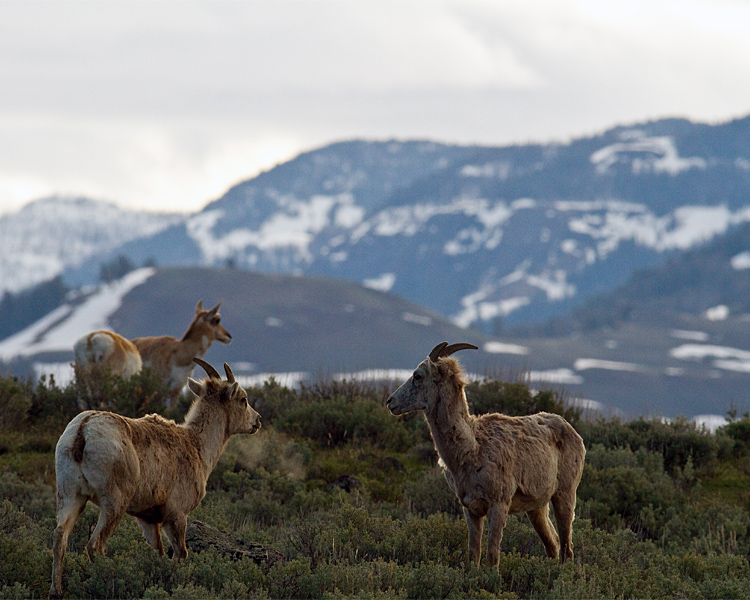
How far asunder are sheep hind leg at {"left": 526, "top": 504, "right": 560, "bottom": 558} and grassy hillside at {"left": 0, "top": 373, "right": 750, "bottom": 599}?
0.71ft

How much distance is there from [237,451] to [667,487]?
621cm

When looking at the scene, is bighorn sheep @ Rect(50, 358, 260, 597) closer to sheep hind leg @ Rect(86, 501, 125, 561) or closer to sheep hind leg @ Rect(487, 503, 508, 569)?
sheep hind leg @ Rect(86, 501, 125, 561)

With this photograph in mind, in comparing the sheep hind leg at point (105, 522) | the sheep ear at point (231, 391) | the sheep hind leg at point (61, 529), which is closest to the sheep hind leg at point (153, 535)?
the sheep hind leg at point (105, 522)

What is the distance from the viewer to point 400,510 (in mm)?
12906

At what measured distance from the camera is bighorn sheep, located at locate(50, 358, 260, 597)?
805cm

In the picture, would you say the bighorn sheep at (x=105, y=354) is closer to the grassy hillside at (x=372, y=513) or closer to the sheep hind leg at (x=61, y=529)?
the grassy hillside at (x=372, y=513)

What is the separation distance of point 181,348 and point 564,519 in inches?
388

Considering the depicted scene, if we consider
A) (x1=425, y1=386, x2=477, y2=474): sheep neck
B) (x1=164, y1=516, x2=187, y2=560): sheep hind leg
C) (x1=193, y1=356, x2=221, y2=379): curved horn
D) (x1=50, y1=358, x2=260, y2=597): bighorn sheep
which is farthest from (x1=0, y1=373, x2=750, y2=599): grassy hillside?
(x1=193, y1=356, x2=221, y2=379): curved horn

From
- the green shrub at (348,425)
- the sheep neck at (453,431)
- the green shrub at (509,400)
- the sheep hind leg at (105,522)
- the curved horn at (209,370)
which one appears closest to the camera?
the sheep hind leg at (105,522)

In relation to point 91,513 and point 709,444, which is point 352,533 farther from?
point 709,444

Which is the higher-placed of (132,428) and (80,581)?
(132,428)

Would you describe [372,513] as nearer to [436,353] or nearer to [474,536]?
[474,536]

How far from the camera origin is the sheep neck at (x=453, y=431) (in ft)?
30.3

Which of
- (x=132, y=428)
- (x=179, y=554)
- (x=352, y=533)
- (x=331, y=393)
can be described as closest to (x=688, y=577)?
(x=352, y=533)
